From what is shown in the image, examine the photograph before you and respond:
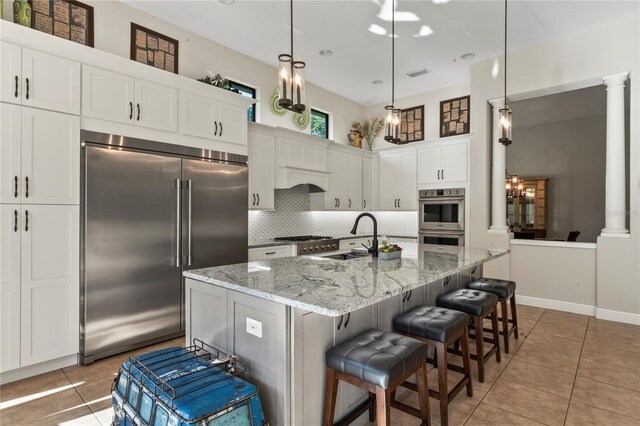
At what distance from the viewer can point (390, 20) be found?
4.01 meters

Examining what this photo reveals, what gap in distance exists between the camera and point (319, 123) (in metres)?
6.25

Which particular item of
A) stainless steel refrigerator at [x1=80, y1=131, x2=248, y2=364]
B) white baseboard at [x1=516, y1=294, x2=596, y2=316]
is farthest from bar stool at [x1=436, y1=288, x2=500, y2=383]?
stainless steel refrigerator at [x1=80, y1=131, x2=248, y2=364]

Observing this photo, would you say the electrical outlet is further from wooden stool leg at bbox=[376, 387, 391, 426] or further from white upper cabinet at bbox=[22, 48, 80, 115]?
white upper cabinet at bbox=[22, 48, 80, 115]

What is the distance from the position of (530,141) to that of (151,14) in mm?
8599

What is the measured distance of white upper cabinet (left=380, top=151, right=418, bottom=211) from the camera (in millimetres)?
6148

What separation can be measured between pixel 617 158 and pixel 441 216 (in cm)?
234

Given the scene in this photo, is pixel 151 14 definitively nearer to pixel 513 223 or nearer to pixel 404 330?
pixel 404 330

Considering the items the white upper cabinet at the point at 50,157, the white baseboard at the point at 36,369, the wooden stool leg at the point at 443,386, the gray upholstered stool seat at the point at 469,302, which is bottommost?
the white baseboard at the point at 36,369

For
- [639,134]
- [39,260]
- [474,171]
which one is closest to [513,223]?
[474,171]

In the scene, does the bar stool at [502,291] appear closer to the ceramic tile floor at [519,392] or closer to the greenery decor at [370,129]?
the ceramic tile floor at [519,392]

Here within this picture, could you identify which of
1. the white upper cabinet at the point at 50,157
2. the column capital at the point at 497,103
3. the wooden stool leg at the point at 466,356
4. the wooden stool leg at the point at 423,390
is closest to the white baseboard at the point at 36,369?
the white upper cabinet at the point at 50,157

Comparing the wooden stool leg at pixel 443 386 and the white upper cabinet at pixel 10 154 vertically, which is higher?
the white upper cabinet at pixel 10 154

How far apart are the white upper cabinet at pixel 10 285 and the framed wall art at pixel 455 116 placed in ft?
19.1

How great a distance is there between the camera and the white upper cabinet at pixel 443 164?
5516 mm
